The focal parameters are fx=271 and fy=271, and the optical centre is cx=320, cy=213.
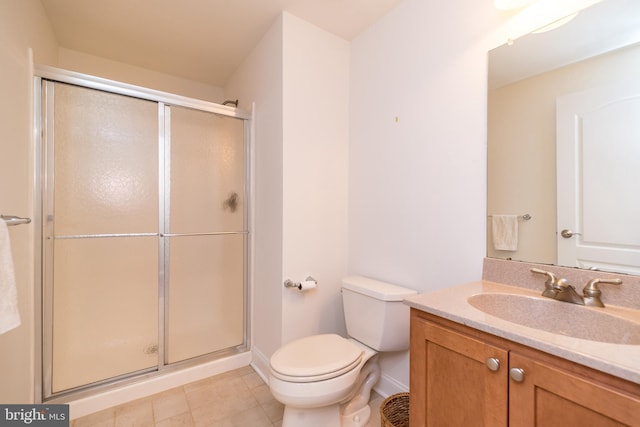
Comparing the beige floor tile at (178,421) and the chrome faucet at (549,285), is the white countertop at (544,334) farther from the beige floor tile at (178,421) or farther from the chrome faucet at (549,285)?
the beige floor tile at (178,421)

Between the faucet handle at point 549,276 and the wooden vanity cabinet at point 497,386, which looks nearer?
the wooden vanity cabinet at point 497,386

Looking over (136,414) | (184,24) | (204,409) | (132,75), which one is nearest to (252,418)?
(204,409)

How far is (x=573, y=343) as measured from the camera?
65 centimetres

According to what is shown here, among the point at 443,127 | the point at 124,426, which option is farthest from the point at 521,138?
the point at 124,426

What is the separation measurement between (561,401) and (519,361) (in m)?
0.10

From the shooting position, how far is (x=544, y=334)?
0.71 m

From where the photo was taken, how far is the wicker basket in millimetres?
1363

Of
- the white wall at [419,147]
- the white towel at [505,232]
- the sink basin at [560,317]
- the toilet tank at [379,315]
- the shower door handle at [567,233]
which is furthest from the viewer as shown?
the toilet tank at [379,315]

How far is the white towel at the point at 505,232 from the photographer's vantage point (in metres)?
1.22

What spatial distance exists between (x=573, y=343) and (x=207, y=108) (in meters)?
2.34

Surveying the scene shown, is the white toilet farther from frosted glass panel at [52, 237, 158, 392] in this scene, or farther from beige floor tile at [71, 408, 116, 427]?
frosted glass panel at [52, 237, 158, 392]

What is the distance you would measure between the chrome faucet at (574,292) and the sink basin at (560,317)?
0.07 feet

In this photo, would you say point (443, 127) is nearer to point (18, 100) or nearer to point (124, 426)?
point (18, 100)

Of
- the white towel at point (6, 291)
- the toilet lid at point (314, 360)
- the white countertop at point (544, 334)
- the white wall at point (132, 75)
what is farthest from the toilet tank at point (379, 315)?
A: the white wall at point (132, 75)
